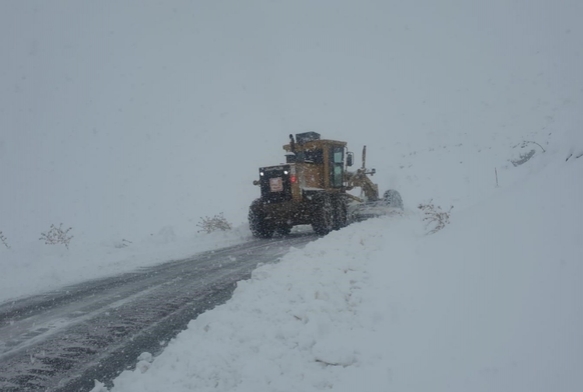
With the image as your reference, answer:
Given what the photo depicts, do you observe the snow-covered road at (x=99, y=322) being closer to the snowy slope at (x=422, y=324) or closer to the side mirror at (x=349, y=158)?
the snowy slope at (x=422, y=324)

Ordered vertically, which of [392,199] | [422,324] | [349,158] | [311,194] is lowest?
[422,324]

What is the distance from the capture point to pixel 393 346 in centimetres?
310

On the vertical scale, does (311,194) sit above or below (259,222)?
above

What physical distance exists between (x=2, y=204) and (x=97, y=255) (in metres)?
29.0

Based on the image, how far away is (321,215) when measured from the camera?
39.8ft

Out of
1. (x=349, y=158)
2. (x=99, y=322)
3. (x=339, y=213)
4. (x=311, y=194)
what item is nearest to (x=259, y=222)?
(x=311, y=194)

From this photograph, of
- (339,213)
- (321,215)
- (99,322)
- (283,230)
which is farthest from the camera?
(283,230)

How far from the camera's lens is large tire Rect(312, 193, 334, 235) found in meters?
12.1

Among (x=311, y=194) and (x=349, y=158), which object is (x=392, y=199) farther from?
(x=311, y=194)

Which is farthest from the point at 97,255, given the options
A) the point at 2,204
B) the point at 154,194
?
the point at 2,204

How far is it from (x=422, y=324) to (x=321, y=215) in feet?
28.8

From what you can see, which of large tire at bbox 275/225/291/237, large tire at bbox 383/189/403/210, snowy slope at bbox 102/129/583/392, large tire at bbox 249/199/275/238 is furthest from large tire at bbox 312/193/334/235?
snowy slope at bbox 102/129/583/392

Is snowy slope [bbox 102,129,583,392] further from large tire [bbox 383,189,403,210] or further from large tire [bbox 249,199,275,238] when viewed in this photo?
large tire [bbox 383,189,403,210]

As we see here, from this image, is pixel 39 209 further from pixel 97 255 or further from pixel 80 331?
pixel 80 331
